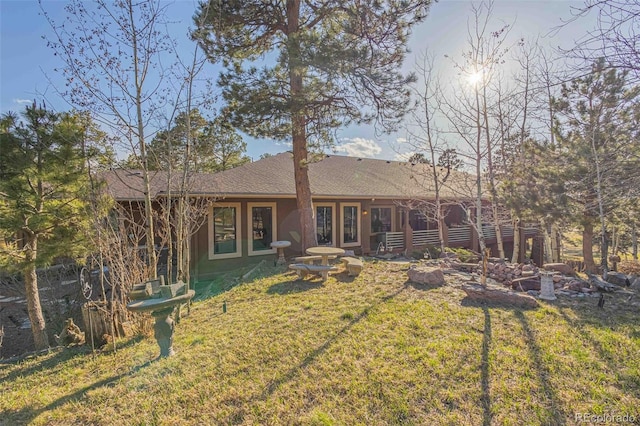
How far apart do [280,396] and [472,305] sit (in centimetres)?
348

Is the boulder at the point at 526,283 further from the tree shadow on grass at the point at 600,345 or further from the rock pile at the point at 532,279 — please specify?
the tree shadow on grass at the point at 600,345

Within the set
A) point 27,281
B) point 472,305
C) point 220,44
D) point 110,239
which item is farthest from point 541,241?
point 27,281

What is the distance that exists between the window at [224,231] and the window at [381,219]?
612 cm

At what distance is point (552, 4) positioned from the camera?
4449 millimetres

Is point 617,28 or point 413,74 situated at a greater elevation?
point 413,74

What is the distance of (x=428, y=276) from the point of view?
6062 millimetres

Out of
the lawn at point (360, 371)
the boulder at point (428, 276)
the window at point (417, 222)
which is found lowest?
the lawn at point (360, 371)

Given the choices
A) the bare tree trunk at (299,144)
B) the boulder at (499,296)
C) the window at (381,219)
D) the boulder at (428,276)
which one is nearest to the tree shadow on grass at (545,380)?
the boulder at (499,296)

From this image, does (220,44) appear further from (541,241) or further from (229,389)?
(541,241)

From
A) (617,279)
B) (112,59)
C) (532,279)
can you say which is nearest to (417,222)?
(617,279)

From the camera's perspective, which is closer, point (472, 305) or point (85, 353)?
point (85, 353)

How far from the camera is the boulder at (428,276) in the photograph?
601cm

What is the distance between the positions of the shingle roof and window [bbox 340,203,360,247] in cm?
87

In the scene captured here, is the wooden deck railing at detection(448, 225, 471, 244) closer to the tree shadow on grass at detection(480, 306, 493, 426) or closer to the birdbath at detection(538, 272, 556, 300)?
the birdbath at detection(538, 272, 556, 300)
